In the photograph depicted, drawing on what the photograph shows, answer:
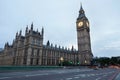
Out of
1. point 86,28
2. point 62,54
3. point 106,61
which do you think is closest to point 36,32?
point 62,54

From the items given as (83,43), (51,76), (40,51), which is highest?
(83,43)

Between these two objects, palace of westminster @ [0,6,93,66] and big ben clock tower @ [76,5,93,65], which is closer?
palace of westminster @ [0,6,93,66]

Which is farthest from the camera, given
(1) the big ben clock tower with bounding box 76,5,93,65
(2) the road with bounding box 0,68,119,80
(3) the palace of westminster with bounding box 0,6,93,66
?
(1) the big ben clock tower with bounding box 76,5,93,65

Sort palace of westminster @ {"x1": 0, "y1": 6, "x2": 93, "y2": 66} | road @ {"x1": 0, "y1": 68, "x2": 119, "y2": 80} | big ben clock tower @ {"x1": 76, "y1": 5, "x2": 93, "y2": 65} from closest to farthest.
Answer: road @ {"x1": 0, "y1": 68, "x2": 119, "y2": 80}
palace of westminster @ {"x1": 0, "y1": 6, "x2": 93, "y2": 66}
big ben clock tower @ {"x1": 76, "y1": 5, "x2": 93, "y2": 65}

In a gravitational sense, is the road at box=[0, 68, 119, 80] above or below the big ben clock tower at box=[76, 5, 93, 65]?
below

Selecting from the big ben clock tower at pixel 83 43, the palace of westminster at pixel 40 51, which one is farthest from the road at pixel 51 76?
the big ben clock tower at pixel 83 43

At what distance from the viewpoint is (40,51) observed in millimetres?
72562

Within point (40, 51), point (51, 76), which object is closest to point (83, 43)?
point (40, 51)

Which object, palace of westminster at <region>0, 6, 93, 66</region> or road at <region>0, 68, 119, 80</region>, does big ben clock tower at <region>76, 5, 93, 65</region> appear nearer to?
palace of westminster at <region>0, 6, 93, 66</region>

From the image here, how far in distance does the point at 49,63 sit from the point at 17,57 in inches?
835

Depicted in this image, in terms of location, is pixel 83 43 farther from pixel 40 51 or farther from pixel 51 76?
pixel 51 76

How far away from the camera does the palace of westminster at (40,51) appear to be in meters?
69.6

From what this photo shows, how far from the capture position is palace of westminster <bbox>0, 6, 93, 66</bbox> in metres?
69.6

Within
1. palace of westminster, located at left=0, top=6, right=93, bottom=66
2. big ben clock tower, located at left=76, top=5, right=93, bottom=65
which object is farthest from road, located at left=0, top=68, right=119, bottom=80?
big ben clock tower, located at left=76, top=5, right=93, bottom=65
